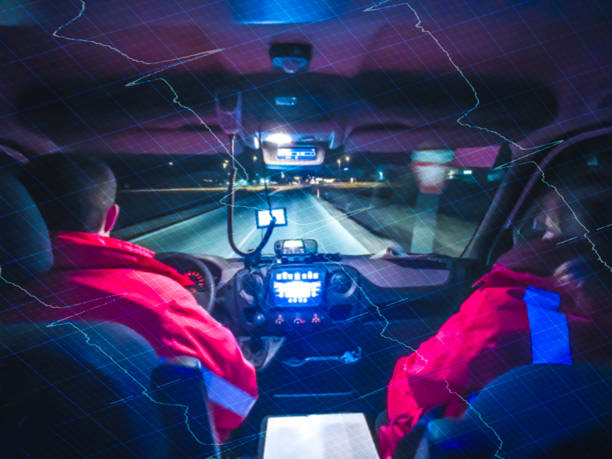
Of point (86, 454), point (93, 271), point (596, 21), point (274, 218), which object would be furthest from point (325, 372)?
point (596, 21)

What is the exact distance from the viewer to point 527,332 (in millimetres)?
990

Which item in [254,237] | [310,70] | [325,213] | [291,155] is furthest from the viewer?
[325,213]

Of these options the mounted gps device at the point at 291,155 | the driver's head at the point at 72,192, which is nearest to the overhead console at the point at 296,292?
the mounted gps device at the point at 291,155

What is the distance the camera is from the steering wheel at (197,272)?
198 centimetres

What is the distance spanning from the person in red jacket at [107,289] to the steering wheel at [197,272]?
0.77 metres

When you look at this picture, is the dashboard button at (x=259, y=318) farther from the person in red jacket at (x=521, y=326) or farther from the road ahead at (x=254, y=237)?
the road ahead at (x=254, y=237)

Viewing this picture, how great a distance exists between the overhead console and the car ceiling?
0.95 meters

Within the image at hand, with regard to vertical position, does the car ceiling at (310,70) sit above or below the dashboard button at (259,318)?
above

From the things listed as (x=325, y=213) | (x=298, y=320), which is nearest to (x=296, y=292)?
(x=298, y=320)

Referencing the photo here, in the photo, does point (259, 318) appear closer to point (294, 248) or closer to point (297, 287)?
point (297, 287)

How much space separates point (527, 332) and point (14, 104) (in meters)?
2.99

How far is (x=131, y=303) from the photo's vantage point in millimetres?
1019

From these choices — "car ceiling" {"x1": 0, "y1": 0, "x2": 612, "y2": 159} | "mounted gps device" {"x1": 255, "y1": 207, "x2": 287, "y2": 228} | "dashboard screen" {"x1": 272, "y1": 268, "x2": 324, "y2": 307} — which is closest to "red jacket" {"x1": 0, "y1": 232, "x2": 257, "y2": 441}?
"mounted gps device" {"x1": 255, "y1": 207, "x2": 287, "y2": 228}

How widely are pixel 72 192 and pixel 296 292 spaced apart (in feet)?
4.52
